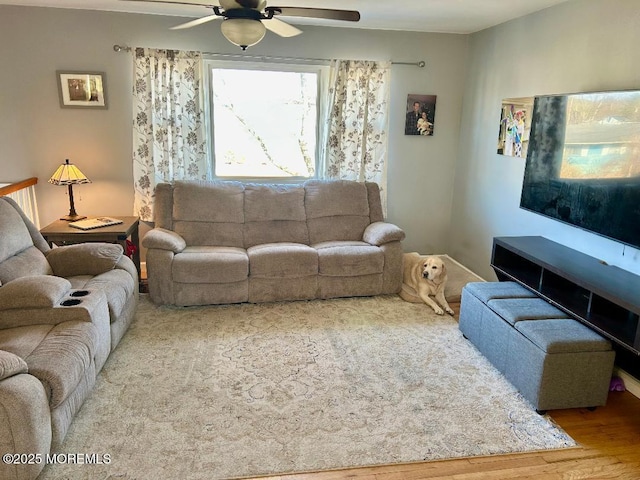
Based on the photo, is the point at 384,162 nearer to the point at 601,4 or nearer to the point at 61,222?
the point at 601,4

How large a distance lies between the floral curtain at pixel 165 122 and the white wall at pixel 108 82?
14 cm

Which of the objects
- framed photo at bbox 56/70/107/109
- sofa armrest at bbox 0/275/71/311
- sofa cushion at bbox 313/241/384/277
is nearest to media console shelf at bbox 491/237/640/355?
sofa cushion at bbox 313/241/384/277

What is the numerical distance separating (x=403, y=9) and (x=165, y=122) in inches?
94.1

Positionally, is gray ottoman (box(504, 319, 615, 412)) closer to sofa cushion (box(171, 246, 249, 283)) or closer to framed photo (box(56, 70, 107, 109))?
sofa cushion (box(171, 246, 249, 283))

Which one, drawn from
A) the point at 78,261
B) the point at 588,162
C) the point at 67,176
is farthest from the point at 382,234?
the point at 67,176

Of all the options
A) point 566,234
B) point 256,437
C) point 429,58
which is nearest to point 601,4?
point 566,234

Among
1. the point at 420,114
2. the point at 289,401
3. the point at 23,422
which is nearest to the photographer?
the point at 23,422

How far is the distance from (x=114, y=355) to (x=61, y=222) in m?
1.66

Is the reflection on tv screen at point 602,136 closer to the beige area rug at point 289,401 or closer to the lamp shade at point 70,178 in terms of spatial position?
the beige area rug at point 289,401

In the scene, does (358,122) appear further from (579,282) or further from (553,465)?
(553,465)

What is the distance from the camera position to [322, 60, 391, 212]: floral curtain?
15.1ft

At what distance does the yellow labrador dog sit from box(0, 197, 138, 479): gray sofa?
7.68 ft

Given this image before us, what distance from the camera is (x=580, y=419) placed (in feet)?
8.39

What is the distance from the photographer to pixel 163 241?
12.3 ft
